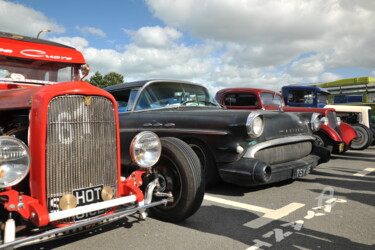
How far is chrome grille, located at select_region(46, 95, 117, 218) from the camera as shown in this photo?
2.23 meters

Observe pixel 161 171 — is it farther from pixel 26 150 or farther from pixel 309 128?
pixel 309 128

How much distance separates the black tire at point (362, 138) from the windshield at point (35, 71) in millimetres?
8208

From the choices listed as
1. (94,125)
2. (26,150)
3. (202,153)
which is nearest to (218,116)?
(202,153)

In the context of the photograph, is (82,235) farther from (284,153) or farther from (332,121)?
(332,121)

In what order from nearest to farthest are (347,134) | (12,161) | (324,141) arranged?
1. (12,161)
2. (324,141)
3. (347,134)

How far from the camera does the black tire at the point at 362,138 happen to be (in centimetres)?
886

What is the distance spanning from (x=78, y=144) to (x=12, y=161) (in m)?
0.47

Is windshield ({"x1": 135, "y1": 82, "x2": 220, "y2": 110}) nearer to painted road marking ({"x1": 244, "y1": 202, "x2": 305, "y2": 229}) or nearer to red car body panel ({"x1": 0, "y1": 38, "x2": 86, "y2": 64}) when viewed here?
red car body panel ({"x1": 0, "y1": 38, "x2": 86, "y2": 64})

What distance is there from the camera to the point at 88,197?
2.38 meters

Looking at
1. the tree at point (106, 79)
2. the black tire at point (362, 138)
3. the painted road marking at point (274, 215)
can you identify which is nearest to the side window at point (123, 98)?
the painted road marking at point (274, 215)

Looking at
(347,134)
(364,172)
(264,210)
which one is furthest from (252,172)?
(347,134)

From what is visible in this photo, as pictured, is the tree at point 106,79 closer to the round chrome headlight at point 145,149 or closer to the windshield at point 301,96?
the windshield at point 301,96

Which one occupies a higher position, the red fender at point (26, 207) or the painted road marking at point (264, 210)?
the red fender at point (26, 207)

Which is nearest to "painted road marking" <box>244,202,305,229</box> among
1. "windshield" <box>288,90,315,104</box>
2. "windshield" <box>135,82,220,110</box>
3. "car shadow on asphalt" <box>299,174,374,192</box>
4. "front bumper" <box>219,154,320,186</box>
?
"front bumper" <box>219,154,320,186</box>
